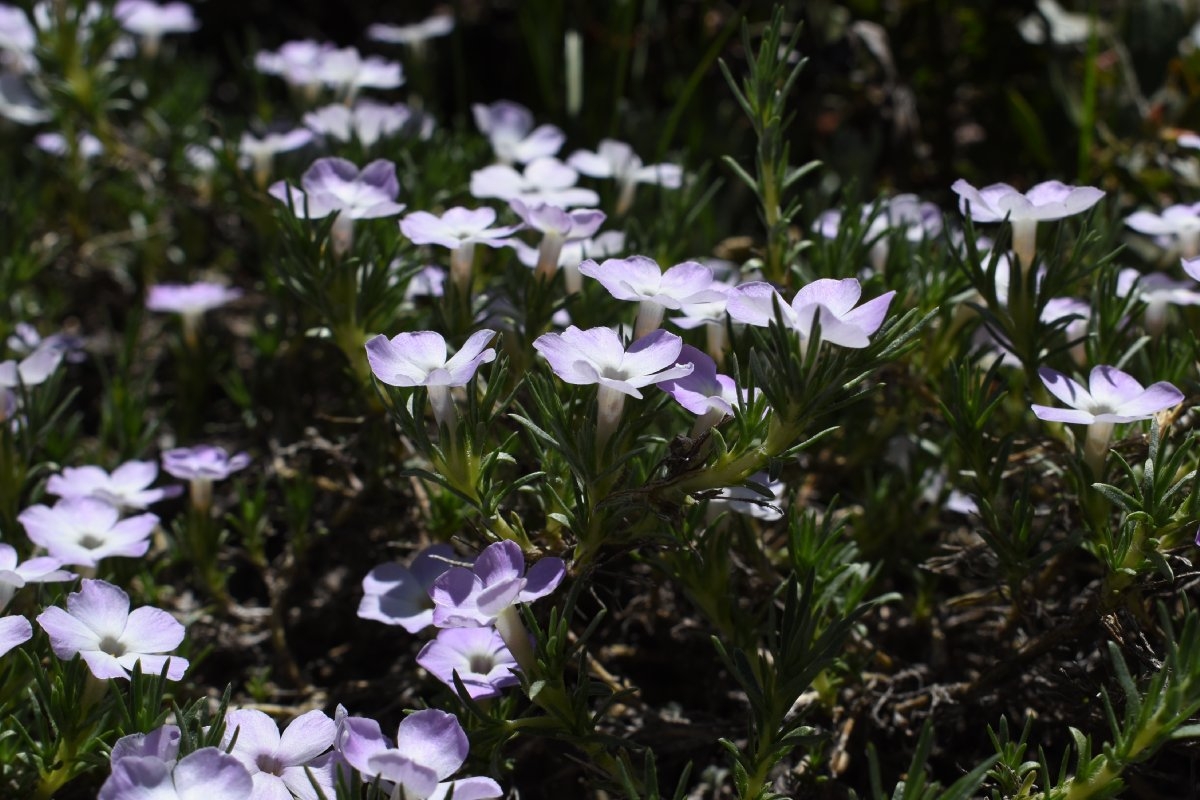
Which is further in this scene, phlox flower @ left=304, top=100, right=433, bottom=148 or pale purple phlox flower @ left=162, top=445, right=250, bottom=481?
phlox flower @ left=304, top=100, right=433, bottom=148

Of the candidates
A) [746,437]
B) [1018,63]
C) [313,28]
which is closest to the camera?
[746,437]

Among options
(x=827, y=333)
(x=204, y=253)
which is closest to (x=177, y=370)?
(x=204, y=253)

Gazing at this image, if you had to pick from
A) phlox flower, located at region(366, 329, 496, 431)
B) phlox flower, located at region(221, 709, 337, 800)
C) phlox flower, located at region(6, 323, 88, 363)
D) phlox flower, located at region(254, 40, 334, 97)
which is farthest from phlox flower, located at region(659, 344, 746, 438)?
phlox flower, located at region(254, 40, 334, 97)

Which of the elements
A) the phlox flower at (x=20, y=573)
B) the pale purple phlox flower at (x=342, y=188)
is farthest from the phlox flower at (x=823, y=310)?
the phlox flower at (x=20, y=573)

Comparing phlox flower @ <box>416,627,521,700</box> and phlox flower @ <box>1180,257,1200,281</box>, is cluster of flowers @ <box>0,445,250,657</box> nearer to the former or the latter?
phlox flower @ <box>416,627,521,700</box>

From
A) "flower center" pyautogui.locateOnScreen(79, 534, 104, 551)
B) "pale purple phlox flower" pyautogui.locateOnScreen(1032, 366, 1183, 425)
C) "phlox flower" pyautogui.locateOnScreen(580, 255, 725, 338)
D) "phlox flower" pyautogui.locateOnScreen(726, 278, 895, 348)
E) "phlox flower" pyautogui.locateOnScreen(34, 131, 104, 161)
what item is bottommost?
"flower center" pyautogui.locateOnScreen(79, 534, 104, 551)

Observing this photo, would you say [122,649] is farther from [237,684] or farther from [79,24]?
[79,24]

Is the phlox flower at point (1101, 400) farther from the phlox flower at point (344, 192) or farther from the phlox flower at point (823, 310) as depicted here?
the phlox flower at point (344, 192)
